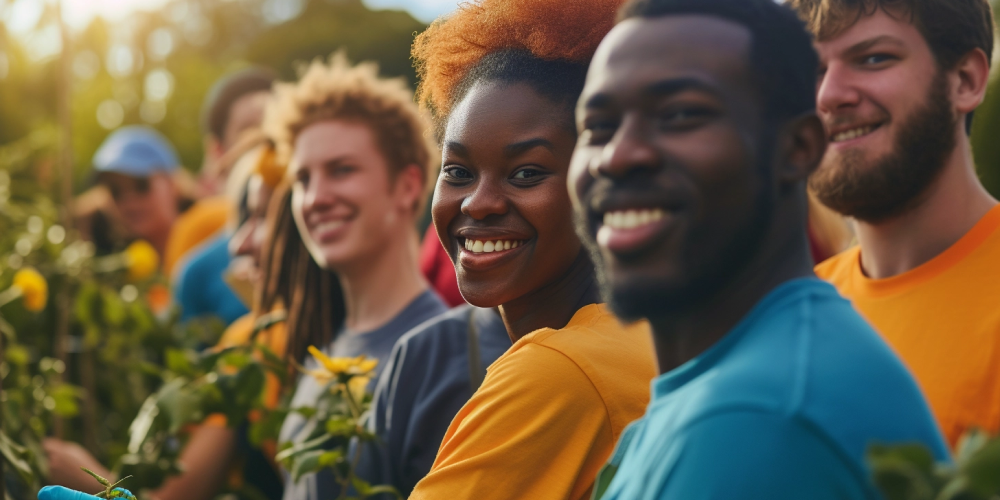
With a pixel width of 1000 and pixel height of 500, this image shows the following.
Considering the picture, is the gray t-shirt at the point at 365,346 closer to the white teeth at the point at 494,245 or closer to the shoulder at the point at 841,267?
the white teeth at the point at 494,245

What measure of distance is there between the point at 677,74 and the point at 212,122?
20.7 ft

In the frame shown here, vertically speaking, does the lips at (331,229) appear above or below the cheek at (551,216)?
below

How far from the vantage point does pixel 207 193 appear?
816 centimetres

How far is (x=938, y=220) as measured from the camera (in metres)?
2.05

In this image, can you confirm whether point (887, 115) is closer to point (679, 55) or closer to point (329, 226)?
point (679, 55)

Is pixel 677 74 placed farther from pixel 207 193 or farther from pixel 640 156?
pixel 207 193

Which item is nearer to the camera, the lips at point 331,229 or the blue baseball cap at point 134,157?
the lips at point 331,229

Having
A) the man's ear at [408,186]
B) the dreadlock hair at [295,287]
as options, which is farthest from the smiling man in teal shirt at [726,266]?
the dreadlock hair at [295,287]

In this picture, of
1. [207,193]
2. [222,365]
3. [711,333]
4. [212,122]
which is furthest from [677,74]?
[207,193]

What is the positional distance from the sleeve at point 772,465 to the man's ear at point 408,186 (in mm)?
2383

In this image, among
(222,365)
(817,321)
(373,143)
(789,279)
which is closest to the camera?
(817,321)

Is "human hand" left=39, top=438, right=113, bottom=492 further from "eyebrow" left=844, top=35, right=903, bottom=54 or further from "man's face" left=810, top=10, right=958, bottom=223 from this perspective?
"eyebrow" left=844, top=35, right=903, bottom=54

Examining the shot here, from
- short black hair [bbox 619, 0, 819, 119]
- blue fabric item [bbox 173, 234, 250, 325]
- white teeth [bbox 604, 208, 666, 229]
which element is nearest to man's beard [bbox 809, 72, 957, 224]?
short black hair [bbox 619, 0, 819, 119]

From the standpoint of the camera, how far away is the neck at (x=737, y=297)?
1134 mm
